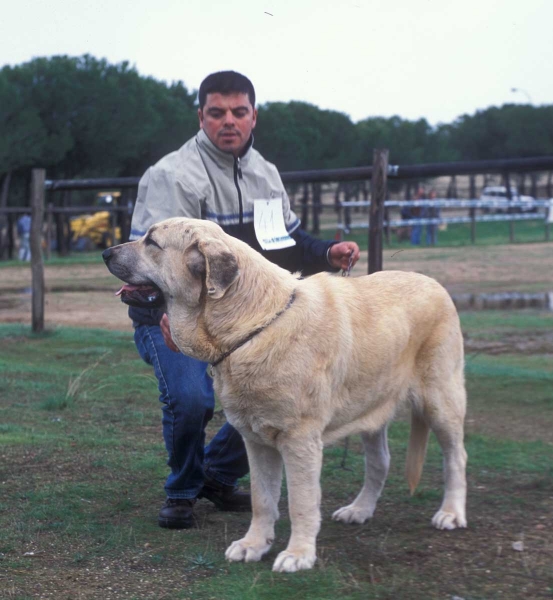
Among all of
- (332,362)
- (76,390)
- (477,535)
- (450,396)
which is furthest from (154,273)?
(76,390)

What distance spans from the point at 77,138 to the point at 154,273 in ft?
110

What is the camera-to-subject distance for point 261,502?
13.6 feet

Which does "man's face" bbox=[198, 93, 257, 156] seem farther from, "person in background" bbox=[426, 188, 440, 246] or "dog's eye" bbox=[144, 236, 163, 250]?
"person in background" bbox=[426, 188, 440, 246]

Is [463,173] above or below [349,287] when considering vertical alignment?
above

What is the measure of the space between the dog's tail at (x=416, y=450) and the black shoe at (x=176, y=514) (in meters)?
1.17

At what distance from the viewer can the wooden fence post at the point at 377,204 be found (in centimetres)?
775

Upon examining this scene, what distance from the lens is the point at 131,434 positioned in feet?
20.7

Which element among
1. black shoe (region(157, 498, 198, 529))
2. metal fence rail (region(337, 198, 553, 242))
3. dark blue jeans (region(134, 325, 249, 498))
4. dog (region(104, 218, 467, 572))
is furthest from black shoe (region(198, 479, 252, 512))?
metal fence rail (region(337, 198, 553, 242))

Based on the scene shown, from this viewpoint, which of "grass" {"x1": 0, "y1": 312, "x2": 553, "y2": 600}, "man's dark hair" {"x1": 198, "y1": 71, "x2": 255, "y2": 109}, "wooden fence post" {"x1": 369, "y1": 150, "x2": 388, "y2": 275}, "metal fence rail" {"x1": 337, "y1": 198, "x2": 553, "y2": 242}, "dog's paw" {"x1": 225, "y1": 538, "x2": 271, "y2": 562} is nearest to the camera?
"grass" {"x1": 0, "y1": 312, "x2": 553, "y2": 600}

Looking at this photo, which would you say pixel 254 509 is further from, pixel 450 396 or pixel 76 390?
pixel 76 390

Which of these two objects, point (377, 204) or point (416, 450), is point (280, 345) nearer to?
point (416, 450)

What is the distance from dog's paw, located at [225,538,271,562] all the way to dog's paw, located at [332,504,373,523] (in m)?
0.67

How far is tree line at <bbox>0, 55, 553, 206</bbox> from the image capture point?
34.4 m

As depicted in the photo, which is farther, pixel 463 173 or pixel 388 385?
pixel 463 173
